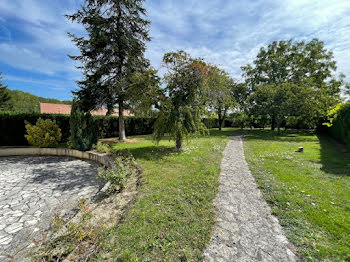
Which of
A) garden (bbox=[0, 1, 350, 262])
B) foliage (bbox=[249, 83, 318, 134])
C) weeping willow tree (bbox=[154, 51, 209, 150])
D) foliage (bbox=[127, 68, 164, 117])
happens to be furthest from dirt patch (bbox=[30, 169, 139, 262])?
foliage (bbox=[249, 83, 318, 134])

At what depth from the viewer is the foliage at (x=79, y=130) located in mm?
7250

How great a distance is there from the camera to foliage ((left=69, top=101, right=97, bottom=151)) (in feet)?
23.8

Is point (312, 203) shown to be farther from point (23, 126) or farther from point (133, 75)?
point (23, 126)

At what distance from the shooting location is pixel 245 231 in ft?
7.39

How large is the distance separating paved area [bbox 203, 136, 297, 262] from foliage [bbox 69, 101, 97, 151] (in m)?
6.85

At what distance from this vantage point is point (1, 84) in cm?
2484

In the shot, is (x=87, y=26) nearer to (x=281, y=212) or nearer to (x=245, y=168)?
(x=245, y=168)

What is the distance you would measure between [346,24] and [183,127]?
27.0 feet

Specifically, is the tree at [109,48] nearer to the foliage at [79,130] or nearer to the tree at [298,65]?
the foliage at [79,130]

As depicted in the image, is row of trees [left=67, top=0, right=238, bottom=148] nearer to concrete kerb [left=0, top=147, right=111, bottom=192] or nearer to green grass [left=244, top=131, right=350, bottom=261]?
green grass [left=244, top=131, right=350, bottom=261]

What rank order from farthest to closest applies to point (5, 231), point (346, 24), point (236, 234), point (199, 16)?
point (199, 16), point (346, 24), point (5, 231), point (236, 234)

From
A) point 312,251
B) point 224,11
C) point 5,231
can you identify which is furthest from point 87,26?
point 312,251

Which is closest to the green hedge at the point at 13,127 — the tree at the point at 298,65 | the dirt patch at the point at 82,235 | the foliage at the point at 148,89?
the foliage at the point at 148,89

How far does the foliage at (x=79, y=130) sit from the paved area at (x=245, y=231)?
6.85m
